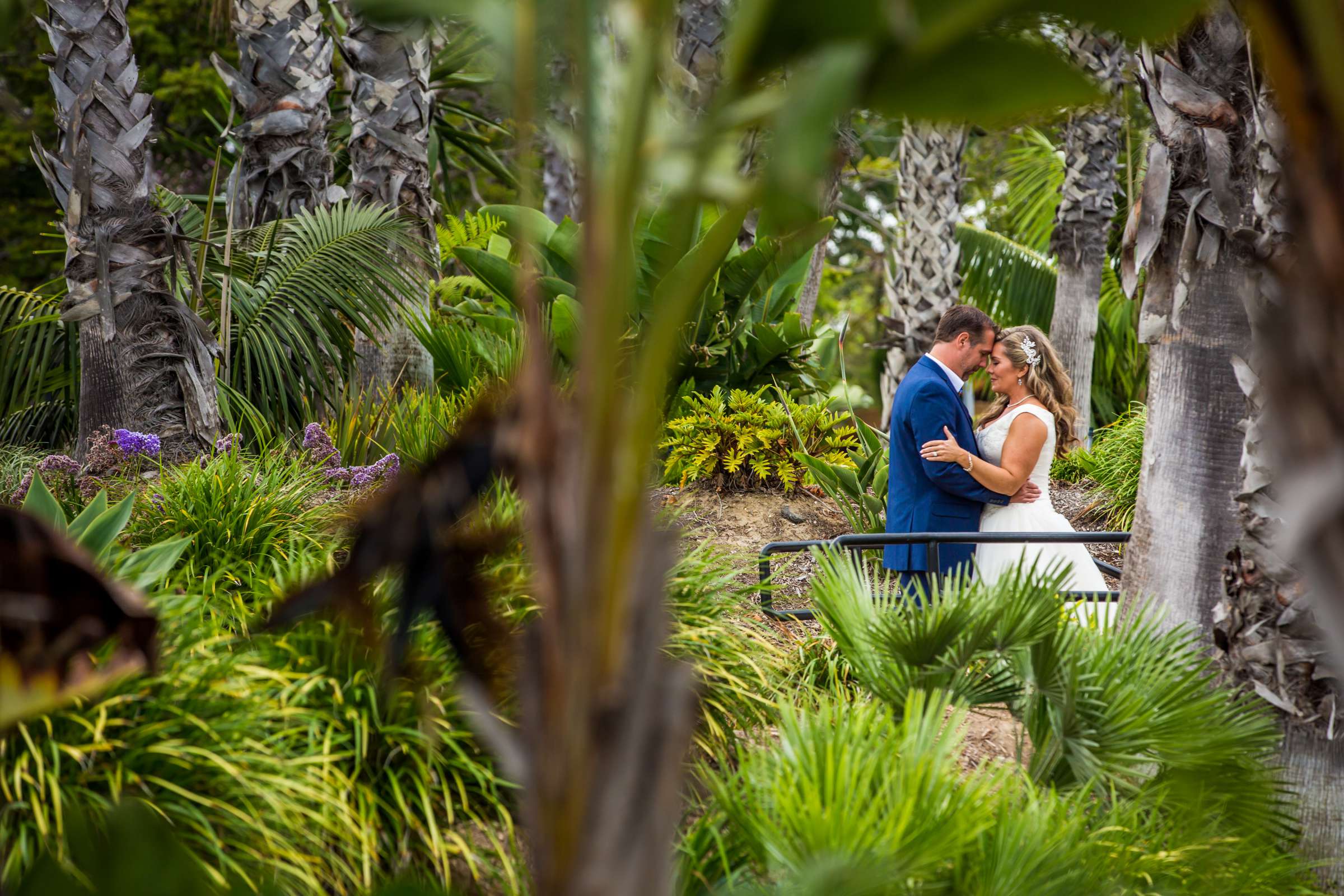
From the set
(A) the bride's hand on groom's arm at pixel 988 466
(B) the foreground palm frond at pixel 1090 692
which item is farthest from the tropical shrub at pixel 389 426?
(B) the foreground palm frond at pixel 1090 692

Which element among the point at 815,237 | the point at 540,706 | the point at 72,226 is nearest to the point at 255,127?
the point at 72,226

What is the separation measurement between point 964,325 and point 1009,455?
68cm

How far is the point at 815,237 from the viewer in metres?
6.48

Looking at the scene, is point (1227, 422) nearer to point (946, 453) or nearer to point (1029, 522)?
point (946, 453)

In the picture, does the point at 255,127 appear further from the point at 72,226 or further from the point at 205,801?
the point at 205,801

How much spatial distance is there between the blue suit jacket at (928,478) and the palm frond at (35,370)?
15.0 ft

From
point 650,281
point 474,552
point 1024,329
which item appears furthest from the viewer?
point 650,281

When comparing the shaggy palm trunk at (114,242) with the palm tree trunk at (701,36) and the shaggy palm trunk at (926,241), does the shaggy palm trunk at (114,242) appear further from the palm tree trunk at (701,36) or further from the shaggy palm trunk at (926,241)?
the shaggy palm trunk at (926,241)

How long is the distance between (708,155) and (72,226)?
4.55 m

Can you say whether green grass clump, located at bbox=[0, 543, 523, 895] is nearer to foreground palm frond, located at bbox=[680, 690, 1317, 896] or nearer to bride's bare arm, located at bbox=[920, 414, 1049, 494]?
foreground palm frond, located at bbox=[680, 690, 1317, 896]

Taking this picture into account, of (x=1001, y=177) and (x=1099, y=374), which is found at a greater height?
(x=1001, y=177)

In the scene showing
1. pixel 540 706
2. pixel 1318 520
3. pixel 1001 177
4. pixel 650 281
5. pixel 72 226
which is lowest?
pixel 540 706

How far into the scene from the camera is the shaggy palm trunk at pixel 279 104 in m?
6.57

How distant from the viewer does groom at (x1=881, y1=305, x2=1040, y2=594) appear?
16.2ft
